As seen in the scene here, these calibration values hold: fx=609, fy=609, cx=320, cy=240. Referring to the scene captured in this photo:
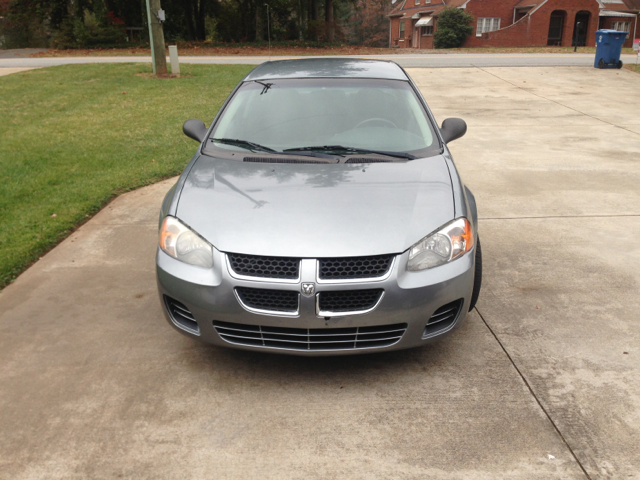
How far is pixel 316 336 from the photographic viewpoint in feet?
10.6

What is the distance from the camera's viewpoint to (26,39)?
39125 mm

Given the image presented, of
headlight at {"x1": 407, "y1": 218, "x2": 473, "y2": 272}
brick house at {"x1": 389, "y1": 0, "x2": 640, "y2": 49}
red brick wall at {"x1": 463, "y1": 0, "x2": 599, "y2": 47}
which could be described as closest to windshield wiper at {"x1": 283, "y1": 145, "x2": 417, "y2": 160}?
headlight at {"x1": 407, "y1": 218, "x2": 473, "y2": 272}

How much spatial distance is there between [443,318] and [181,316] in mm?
1477

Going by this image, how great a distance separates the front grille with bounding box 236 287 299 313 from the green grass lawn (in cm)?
258

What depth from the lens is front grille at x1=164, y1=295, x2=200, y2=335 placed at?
3.41 m

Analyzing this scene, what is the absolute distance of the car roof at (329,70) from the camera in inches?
194

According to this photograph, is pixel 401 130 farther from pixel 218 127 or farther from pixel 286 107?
pixel 218 127

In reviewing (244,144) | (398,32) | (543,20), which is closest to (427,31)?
(398,32)

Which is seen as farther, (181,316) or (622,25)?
(622,25)

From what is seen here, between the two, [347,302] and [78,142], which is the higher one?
[347,302]

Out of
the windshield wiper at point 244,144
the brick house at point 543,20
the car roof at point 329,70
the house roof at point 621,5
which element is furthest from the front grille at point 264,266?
the house roof at point 621,5

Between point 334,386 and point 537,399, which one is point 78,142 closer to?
point 334,386

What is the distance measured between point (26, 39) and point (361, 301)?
42797mm

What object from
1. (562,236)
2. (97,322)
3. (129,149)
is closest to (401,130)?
(562,236)
